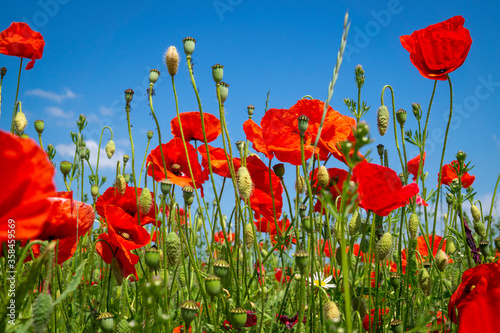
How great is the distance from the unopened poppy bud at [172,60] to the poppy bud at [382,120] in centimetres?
92

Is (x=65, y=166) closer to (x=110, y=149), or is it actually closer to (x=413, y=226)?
(x=110, y=149)

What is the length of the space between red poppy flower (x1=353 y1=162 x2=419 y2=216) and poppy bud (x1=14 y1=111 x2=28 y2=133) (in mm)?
1632

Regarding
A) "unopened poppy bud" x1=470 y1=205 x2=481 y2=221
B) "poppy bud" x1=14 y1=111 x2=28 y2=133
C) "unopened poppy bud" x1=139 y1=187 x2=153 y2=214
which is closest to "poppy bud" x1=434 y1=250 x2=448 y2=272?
"unopened poppy bud" x1=470 y1=205 x2=481 y2=221

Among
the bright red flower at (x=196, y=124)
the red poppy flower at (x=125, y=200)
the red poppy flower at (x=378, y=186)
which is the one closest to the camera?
the red poppy flower at (x=378, y=186)

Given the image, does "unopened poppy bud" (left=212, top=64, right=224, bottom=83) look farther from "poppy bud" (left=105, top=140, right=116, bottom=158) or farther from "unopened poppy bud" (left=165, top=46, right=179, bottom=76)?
"poppy bud" (left=105, top=140, right=116, bottom=158)

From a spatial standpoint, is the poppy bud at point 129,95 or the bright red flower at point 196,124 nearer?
the poppy bud at point 129,95

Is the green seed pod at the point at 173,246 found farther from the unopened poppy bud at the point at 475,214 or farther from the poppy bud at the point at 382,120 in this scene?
the unopened poppy bud at the point at 475,214

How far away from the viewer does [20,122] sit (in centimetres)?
212

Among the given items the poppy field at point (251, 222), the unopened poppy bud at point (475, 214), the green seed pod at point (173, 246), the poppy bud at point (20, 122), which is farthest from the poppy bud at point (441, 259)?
the poppy bud at point (20, 122)

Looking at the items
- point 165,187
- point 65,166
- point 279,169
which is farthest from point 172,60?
point 65,166

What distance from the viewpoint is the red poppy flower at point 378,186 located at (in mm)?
1358

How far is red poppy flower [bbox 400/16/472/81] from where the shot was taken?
194cm

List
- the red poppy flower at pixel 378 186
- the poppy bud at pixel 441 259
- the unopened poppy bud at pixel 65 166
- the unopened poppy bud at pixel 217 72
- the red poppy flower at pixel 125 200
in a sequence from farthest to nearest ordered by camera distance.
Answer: the unopened poppy bud at pixel 65 166
the red poppy flower at pixel 125 200
the poppy bud at pixel 441 259
the unopened poppy bud at pixel 217 72
the red poppy flower at pixel 378 186

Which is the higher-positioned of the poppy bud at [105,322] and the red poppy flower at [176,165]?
the red poppy flower at [176,165]
